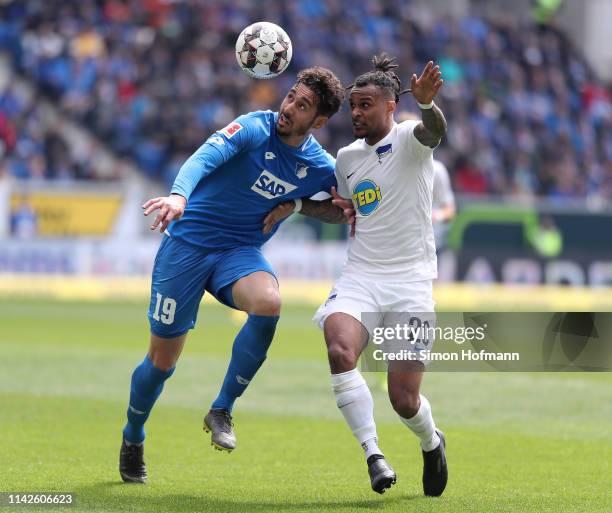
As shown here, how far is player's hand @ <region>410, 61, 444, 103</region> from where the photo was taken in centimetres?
688

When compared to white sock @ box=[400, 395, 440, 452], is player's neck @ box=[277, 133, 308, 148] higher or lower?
higher

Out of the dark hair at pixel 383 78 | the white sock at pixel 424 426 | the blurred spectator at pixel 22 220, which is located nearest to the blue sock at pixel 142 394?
the white sock at pixel 424 426

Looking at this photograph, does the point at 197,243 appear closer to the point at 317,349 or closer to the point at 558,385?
the point at 558,385

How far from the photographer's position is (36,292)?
2489 cm

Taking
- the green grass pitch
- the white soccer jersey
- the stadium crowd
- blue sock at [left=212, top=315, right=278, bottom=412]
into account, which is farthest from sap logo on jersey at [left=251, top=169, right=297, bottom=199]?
the stadium crowd

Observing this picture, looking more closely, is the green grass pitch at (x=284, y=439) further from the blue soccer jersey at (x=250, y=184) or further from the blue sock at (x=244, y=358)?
the blue soccer jersey at (x=250, y=184)

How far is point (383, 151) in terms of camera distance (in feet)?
24.6

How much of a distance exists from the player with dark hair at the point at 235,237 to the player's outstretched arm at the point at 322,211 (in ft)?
0.04

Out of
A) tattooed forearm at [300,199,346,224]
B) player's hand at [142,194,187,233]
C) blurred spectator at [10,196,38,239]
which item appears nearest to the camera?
player's hand at [142,194,187,233]

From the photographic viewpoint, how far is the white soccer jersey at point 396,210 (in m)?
7.42

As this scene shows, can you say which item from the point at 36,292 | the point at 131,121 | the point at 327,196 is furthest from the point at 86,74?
the point at 327,196

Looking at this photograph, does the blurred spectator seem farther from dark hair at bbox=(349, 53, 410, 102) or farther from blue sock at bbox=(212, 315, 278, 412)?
dark hair at bbox=(349, 53, 410, 102)

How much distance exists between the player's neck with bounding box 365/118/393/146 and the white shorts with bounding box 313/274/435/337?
85cm

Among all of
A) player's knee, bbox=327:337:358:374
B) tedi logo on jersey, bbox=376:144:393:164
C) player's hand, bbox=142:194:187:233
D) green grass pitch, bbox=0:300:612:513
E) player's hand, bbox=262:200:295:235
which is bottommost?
green grass pitch, bbox=0:300:612:513
